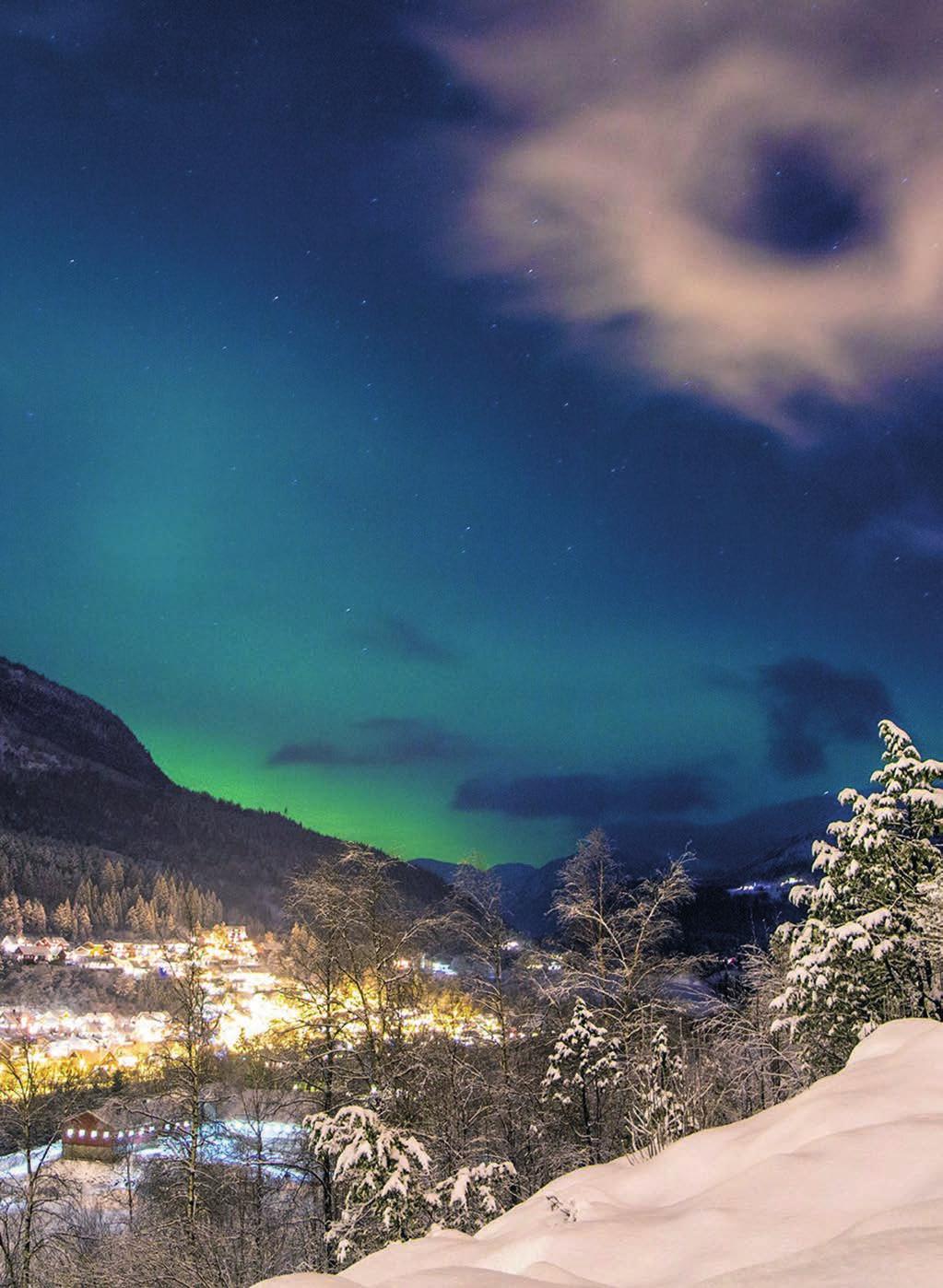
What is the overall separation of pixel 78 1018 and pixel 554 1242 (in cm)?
11281

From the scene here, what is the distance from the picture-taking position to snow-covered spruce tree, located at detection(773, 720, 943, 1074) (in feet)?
42.9

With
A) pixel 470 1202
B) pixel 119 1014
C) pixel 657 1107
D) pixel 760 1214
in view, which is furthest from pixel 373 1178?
pixel 119 1014

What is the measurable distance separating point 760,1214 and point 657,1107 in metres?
9.02

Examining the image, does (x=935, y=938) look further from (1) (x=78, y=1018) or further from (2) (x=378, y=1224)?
(1) (x=78, y=1018)

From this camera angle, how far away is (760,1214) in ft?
12.7

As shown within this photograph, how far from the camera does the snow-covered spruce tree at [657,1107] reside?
8320 millimetres

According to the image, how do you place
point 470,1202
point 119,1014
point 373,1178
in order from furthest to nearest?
point 119,1014
point 470,1202
point 373,1178

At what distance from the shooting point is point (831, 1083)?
5.73 metres

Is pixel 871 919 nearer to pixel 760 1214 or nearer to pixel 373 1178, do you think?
pixel 373 1178

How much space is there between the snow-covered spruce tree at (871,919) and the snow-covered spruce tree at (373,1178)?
6.69m

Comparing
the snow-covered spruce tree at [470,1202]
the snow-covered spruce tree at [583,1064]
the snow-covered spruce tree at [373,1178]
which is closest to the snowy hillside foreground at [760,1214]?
the snow-covered spruce tree at [470,1202]

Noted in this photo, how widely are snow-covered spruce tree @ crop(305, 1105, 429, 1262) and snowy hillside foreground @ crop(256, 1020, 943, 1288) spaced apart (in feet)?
22.5

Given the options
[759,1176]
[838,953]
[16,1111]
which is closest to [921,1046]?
[759,1176]

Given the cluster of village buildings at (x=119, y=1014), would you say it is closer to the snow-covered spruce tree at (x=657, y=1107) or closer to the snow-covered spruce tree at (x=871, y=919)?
the snow-covered spruce tree at (x=657, y=1107)
